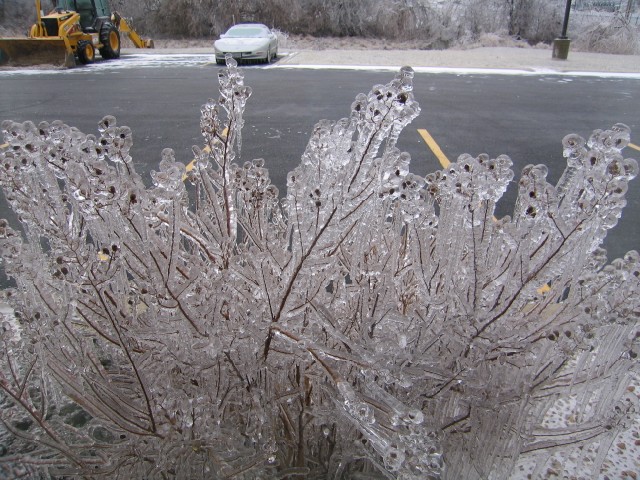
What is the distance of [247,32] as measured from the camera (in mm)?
19859

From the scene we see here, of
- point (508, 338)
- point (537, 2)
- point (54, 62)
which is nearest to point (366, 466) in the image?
point (508, 338)

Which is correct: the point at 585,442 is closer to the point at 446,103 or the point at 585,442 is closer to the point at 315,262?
the point at 315,262

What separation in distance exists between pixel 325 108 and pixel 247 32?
10982 millimetres

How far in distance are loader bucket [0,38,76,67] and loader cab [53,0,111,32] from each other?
9.13ft

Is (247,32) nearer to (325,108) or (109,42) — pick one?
(109,42)

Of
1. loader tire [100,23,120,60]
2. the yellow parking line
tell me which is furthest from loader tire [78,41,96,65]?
the yellow parking line

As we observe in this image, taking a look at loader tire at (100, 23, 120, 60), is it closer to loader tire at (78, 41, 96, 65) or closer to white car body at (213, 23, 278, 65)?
loader tire at (78, 41, 96, 65)

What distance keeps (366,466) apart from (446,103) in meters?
11.2

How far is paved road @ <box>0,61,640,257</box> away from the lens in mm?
7707

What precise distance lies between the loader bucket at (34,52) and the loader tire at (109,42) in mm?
2786

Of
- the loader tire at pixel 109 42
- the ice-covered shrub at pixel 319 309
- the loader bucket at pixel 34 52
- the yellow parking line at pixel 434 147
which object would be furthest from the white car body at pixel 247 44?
the ice-covered shrub at pixel 319 309

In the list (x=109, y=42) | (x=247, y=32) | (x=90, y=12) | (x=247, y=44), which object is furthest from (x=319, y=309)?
(x=90, y=12)

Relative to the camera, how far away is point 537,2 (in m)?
30.5

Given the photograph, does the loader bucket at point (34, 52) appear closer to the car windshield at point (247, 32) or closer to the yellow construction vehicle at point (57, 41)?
the yellow construction vehicle at point (57, 41)
